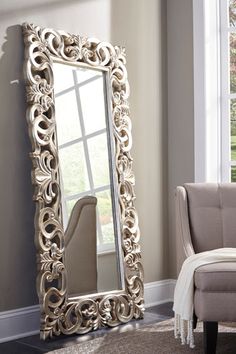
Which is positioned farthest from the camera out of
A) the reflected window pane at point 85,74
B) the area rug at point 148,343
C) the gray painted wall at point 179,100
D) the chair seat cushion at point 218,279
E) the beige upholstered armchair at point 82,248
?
the gray painted wall at point 179,100

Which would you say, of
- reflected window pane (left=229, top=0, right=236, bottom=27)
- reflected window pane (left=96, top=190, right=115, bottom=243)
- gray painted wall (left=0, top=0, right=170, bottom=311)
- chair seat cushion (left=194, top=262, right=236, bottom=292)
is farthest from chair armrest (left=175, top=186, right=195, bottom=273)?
reflected window pane (left=229, top=0, right=236, bottom=27)

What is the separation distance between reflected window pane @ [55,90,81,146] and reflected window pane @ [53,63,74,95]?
0.15 feet

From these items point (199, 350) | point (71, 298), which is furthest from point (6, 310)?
point (199, 350)

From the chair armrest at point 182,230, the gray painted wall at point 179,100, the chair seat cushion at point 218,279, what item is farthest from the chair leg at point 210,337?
the gray painted wall at point 179,100

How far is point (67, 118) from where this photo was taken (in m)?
3.76

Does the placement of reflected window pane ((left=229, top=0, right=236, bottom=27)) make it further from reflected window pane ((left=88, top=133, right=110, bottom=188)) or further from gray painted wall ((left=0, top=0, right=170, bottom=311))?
reflected window pane ((left=88, top=133, right=110, bottom=188))

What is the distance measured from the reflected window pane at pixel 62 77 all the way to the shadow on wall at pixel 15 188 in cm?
21

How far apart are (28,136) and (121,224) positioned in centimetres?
88

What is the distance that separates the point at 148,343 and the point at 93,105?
4.94ft

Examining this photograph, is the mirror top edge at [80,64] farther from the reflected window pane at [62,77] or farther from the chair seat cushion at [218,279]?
the chair seat cushion at [218,279]

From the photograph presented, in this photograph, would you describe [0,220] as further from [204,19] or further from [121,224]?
[204,19]

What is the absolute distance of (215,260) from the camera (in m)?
3.05

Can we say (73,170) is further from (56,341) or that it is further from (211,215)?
(56,341)

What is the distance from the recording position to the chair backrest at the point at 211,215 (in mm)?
3568
